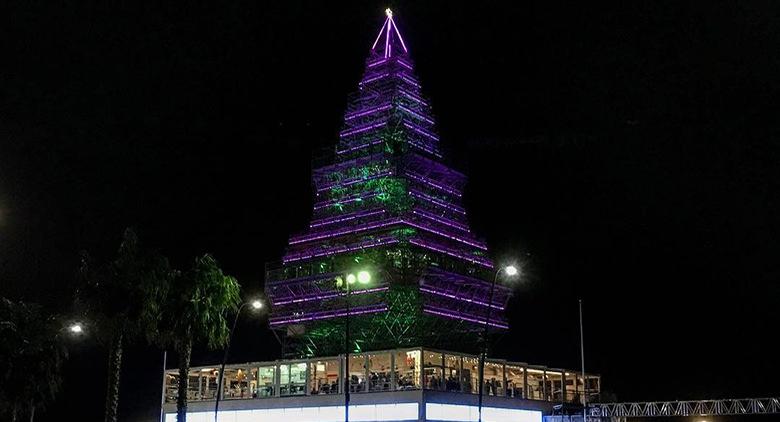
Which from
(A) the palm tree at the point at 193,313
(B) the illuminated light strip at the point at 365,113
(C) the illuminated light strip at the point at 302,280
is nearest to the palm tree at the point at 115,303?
(A) the palm tree at the point at 193,313

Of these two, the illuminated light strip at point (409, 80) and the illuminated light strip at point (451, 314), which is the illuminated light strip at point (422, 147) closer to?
the illuminated light strip at point (409, 80)

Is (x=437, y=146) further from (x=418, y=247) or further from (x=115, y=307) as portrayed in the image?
(x=115, y=307)

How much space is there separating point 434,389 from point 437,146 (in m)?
27.6

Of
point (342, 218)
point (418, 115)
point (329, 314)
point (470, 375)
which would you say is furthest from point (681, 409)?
point (418, 115)

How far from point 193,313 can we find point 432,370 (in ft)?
96.2

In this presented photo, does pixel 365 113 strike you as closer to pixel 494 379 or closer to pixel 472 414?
pixel 494 379

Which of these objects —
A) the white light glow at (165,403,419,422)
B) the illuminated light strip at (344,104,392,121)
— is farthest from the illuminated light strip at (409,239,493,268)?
the illuminated light strip at (344,104,392,121)

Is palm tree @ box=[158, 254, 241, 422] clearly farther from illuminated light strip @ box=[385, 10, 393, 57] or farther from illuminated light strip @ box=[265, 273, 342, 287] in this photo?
illuminated light strip @ box=[385, 10, 393, 57]

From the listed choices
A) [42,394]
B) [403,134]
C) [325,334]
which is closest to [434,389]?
[325,334]

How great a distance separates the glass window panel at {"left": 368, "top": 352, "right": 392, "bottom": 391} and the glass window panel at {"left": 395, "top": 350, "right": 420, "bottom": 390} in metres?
0.82

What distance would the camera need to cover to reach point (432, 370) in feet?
254

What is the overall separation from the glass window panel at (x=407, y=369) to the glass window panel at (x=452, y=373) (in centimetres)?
261

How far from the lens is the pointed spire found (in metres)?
94.2

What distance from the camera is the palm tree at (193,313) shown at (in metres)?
52.7
